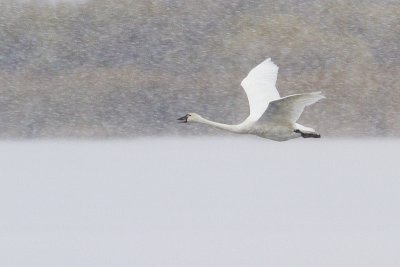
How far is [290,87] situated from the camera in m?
19.1

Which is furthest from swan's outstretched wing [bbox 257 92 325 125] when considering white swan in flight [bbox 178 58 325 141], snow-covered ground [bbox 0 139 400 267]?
snow-covered ground [bbox 0 139 400 267]

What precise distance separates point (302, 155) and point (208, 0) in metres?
3.46

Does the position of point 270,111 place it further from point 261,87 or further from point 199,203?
point 199,203

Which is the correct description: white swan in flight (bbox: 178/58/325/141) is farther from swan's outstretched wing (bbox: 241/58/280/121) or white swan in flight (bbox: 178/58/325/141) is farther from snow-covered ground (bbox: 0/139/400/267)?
snow-covered ground (bbox: 0/139/400/267)

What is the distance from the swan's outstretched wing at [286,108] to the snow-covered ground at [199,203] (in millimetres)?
994

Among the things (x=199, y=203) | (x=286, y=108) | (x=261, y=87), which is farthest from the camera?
(x=199, y=203)

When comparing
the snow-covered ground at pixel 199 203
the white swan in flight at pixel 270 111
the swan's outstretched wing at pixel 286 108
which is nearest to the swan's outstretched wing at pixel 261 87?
the white swan in flight at pixel 270 111

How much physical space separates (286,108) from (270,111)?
118 mm

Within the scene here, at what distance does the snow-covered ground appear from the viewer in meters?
11.9

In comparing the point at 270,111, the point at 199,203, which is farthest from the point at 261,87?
the point at 199,203

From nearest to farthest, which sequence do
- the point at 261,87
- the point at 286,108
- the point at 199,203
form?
the point at 286,108
the point at 261,87
the point at 199,203

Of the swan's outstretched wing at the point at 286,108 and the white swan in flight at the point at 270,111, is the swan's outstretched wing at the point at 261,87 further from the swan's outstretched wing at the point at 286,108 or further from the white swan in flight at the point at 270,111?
the swan's outstretched wing at the point at 286,108

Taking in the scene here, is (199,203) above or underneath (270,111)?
underneath

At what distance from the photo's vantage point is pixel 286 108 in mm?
11633
